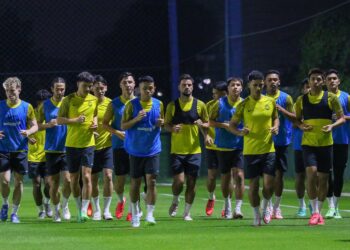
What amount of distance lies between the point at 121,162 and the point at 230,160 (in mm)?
1816

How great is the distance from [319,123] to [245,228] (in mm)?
2114

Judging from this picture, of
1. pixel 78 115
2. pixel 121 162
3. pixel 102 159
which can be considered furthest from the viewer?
pixel 102 159

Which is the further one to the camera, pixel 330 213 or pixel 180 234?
pixel 330 213

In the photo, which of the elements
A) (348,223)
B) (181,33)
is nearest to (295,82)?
(181,33)

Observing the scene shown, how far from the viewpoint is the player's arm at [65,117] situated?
19.2m

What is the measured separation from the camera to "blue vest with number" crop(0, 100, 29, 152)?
19.9 metres

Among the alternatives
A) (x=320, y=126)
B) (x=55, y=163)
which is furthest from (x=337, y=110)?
(x=55, y=163)

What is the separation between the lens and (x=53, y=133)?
2047cm

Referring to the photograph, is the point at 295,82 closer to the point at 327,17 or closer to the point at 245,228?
the point at 327,17

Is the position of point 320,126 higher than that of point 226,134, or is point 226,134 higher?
point 320,126

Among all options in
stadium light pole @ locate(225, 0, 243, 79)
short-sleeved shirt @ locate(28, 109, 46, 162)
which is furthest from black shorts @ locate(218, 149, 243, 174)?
stadium light pole @ locate(225, 0, 243, 79)

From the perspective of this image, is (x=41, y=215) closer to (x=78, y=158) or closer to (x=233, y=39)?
(x=78, y=158)

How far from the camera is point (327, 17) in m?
32.7

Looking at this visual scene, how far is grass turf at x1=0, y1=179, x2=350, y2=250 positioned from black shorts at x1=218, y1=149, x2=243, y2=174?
33.6 inches
